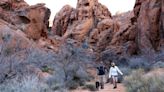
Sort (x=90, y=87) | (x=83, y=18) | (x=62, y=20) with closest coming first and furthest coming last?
1. (x=90, y=87)
2. (x=83, y=18)
3. (x=62, y=20)

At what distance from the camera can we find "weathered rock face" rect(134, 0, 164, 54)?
34.6 metres

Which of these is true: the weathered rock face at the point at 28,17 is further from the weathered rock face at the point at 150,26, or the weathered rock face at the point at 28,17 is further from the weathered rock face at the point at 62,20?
the weathered rock face at the point at 62,20

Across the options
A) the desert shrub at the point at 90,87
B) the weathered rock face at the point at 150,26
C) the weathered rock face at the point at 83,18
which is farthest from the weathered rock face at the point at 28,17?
the weathered rock face at the point at 83,18

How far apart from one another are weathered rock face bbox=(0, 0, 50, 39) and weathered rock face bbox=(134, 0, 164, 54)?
10190 millimetres

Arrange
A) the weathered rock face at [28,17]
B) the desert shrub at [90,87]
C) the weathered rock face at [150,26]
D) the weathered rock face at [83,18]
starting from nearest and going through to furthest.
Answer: the desert shrub at [90,87] → the weathered rock face at [150,26] → the weathered rock face at [28,17] → the weathered rock face at [83,18]

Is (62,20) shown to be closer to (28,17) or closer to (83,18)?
(83,18)

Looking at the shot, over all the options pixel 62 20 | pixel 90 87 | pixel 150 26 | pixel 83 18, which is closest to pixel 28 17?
pixel 150 26

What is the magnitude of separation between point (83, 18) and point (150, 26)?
77.5 ft

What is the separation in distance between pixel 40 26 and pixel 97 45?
47.7 ft

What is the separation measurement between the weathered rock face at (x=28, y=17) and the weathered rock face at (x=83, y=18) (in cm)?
1665

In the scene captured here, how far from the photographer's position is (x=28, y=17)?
37188 millimetres

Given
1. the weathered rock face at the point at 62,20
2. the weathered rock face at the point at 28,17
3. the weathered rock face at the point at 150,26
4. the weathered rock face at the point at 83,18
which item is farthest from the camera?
the weathered rock face at the point at 62,20

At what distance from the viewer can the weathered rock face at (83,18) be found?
186ft

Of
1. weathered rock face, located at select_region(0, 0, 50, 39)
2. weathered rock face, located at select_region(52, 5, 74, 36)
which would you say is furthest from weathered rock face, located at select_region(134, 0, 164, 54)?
weathered rock face, located at select_region(52, 5, 74, 36)
